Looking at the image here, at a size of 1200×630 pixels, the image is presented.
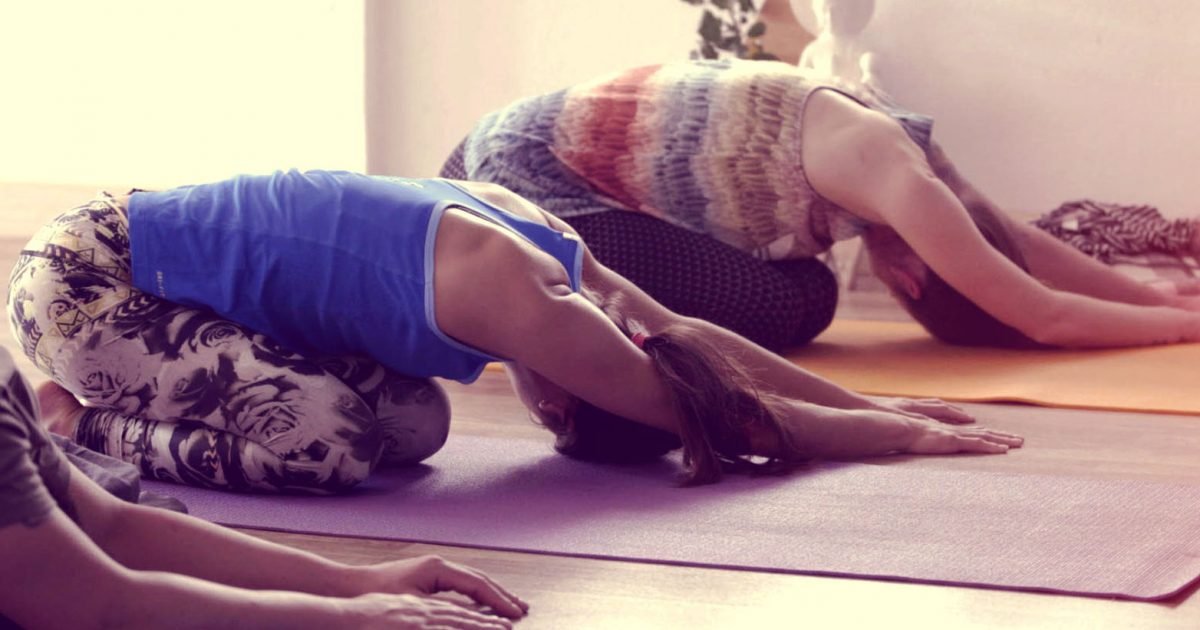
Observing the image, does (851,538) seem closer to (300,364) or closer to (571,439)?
(571,439)

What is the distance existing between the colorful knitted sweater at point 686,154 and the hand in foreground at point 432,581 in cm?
148

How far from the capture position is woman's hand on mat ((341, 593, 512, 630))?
47.4 inches

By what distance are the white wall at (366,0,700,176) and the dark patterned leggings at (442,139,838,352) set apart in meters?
1.84

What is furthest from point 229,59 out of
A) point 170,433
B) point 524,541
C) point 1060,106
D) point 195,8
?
point 524,541

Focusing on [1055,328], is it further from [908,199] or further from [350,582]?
[350,582]

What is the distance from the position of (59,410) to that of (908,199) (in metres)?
1.47

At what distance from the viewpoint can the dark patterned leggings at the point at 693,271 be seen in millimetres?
2773

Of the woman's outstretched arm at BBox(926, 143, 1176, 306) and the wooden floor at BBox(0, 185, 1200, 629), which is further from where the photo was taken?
the woman's outstretched arm at BBox(926, 143, 1176, 306)

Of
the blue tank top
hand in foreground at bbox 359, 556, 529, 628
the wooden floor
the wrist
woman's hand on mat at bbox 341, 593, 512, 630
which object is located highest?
the blue tank top

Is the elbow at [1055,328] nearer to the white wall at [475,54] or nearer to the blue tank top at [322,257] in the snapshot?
the blue tank top at [322,257]

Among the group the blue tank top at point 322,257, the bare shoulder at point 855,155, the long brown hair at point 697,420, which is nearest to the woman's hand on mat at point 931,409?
the long brown hair at point 697,420

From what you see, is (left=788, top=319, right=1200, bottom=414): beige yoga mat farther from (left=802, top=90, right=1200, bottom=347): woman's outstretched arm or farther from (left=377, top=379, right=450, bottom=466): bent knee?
(left=377, top=379, right=450, bottom=466): bent knee

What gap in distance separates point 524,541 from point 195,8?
3.61 metres

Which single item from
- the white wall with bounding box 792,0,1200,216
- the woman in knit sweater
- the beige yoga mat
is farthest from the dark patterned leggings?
the white wall with bounding box 792,0,1200,216
